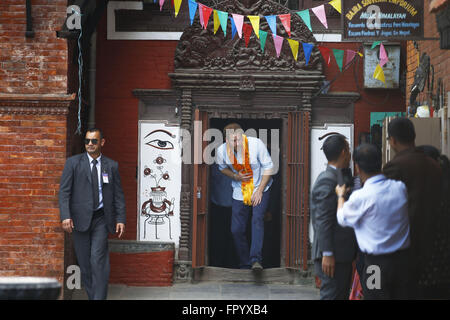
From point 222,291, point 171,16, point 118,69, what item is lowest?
point 222,291

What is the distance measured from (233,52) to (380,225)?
494cm

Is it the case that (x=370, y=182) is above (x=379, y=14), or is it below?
below

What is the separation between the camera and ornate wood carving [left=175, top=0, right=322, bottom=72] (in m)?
9.85

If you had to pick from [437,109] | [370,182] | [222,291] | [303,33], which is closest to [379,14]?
[437,109]

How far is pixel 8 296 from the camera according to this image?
4.68 meters

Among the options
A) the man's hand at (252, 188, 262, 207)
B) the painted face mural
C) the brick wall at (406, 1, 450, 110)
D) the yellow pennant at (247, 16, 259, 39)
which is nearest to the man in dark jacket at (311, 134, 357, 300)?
the brick wall at (406, 1, 450, 110)

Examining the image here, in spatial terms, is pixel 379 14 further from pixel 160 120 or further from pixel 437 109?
pixel 160 120

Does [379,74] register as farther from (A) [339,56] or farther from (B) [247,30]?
A: (B) [247,30]

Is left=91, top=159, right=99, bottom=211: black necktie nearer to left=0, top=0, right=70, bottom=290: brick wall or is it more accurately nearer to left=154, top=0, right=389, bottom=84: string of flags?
left=0, top=0, right=70, bottom=290: brick wall

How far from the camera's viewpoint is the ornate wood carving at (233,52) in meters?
9.85

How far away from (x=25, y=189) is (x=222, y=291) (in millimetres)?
2975

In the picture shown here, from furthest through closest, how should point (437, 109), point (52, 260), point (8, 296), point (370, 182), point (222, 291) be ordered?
point (222, 291) → point (52, 260) → point (437, 109) → point (370, 182) → point (8, 296)

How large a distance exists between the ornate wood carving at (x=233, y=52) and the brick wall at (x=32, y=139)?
2.09m

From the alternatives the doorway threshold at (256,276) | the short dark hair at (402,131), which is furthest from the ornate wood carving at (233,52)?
the short dark hair at (402,131)
